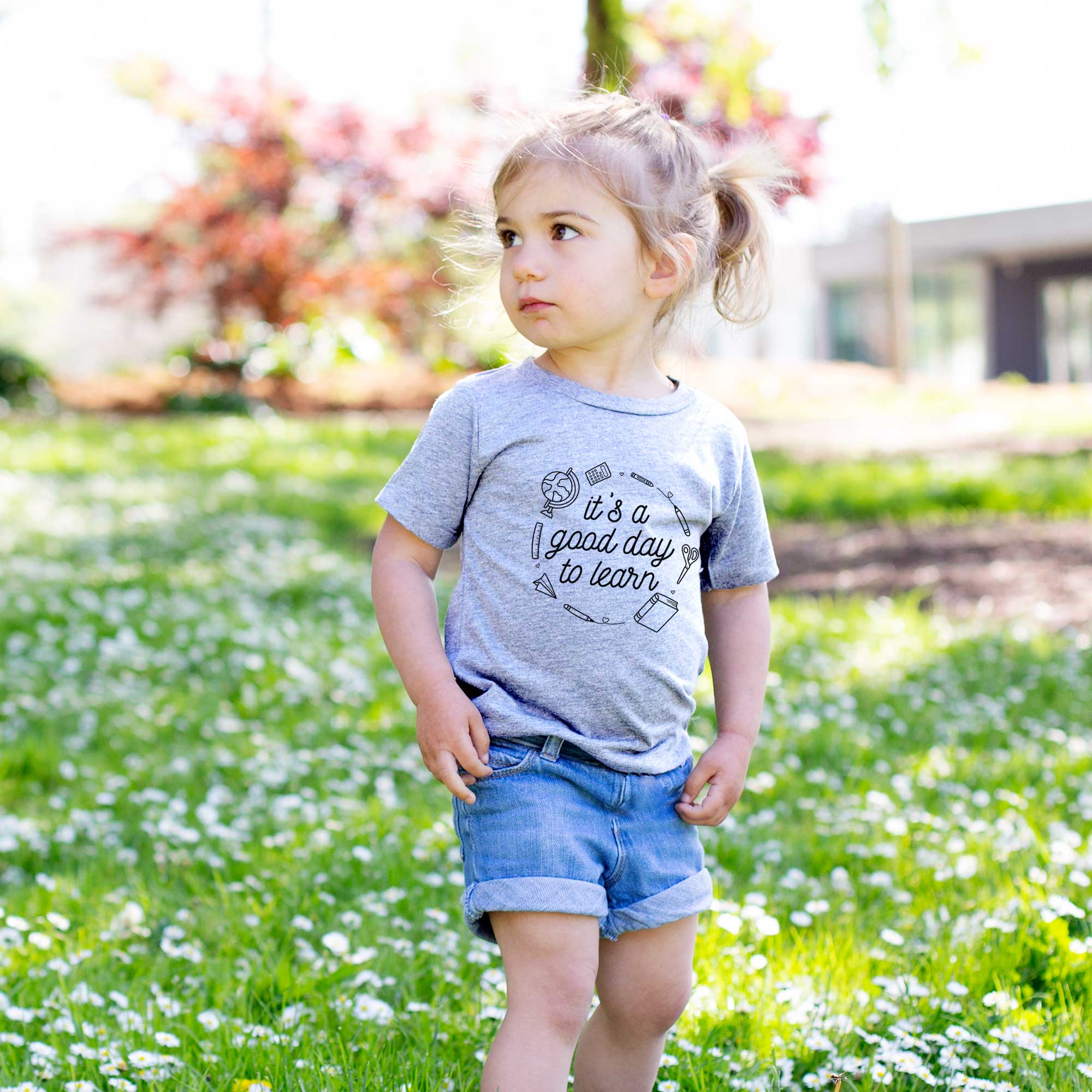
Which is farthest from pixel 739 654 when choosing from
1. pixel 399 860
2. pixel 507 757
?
pixel 399 860

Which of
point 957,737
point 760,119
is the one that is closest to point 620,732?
point 957,737

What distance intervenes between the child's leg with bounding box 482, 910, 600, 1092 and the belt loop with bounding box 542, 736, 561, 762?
0.73ft

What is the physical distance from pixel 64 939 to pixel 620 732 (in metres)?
1.44

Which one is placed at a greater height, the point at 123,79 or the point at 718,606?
the point at 123,79

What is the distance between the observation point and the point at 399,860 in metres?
3.21

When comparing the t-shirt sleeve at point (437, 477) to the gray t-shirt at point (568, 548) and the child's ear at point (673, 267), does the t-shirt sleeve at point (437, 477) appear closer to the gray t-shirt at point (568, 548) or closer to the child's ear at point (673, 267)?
the gray t-shirt at point (568, 548)

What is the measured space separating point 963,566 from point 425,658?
5823mm

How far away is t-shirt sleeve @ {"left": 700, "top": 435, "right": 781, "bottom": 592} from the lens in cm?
220

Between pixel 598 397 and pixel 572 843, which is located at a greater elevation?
pixel 598 397

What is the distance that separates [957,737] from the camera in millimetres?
4387

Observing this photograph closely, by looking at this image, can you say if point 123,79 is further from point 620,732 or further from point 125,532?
point 620,732

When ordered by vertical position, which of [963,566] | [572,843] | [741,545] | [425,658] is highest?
[741,545]

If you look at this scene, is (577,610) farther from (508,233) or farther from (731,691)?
(508,233)

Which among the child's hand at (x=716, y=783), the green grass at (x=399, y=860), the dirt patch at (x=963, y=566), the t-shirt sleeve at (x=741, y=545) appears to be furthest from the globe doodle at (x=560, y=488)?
the dirt patch at (x=963, y=566)
